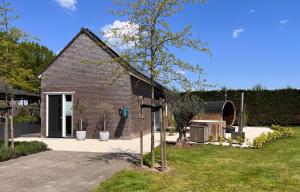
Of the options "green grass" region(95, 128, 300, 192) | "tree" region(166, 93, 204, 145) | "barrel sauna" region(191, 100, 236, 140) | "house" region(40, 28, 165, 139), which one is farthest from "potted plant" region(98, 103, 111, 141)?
"green grass" region(95, 128, 300, 192)

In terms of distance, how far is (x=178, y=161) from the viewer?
36.5 ft

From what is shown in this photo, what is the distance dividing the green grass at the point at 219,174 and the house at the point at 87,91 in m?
6.09

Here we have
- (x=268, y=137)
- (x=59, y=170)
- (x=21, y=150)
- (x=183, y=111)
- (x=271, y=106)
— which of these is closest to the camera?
(x=59, y=170)

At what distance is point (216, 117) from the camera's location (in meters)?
22.2

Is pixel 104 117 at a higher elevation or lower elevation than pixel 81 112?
lower

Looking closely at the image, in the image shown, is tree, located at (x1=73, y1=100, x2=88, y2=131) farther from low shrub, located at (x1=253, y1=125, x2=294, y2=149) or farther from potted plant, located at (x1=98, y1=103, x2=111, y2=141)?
low shrub, located at (x1=253, y1=125, x2=294, y2=149)

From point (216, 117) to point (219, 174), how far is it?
1315 centimetres

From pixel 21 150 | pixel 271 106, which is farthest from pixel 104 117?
pixel 271 106

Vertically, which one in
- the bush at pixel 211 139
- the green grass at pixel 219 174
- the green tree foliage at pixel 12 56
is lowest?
the green grass at pixel 219 174

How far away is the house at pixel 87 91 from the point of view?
18.6 m

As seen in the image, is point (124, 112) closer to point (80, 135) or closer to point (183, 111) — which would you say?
point (80, 135)

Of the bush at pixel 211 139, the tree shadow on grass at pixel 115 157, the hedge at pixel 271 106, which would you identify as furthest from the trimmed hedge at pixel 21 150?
the hedge at pixel 271 106

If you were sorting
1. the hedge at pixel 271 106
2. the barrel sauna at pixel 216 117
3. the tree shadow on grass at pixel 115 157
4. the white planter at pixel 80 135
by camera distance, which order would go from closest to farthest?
the tree shadow on grass at pixel 115 157 → the barrel sauna at pixel 216 117 → the white planter at pixel 80 135 → the hedge at pixel 271 106

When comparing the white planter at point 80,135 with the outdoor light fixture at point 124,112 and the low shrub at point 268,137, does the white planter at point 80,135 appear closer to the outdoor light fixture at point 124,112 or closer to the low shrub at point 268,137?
the outdoor light fixture at point 124,112
